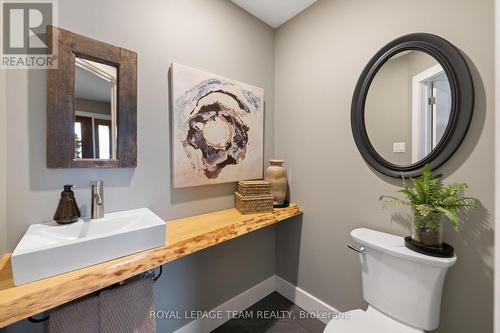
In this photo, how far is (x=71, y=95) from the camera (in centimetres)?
98

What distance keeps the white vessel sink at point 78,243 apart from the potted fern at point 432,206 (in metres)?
1.23

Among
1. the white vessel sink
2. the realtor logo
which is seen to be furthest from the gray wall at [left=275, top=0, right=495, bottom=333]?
the realtor logo

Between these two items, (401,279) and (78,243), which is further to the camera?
(401,279)

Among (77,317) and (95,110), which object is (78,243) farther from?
(95,110)

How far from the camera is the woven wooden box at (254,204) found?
4.91 ft

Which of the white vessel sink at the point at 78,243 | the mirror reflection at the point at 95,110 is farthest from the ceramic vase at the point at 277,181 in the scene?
the mirror reflection at the point at 95,110

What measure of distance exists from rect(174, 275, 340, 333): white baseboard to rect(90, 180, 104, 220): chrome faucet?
917 millimetres

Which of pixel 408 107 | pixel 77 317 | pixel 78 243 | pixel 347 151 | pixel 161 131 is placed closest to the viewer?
pixel 78 243

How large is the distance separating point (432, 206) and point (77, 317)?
1.65m

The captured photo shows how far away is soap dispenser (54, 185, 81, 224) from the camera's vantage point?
928 mm

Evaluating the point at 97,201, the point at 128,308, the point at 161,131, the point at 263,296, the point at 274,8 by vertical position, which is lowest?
the point at 263,296

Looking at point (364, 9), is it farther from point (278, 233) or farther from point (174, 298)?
point (174, 298)

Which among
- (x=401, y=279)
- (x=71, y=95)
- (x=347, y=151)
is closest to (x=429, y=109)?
(x=347, y=151)

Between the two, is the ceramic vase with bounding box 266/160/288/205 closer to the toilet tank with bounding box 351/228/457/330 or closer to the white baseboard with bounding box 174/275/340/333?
the toilet tank with bounding box 351/228/457/330
